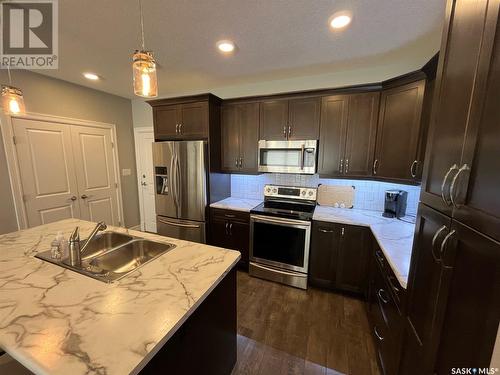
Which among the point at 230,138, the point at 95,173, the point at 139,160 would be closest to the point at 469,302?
the point at 230,138

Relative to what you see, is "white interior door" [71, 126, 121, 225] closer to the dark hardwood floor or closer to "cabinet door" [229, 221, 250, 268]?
"cabinet door" [229, 221, 250, 268]

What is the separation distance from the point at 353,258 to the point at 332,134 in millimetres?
1432

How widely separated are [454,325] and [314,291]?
1.88 m

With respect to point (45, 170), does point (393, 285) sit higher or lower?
lower

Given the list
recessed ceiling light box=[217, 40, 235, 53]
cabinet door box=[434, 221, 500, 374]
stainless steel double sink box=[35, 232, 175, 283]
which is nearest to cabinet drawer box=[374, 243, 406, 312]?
cabinet door box=[434, 221, 500, 374]

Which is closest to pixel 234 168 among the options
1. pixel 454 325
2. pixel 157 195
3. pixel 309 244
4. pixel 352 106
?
Answer: pixel 157 195

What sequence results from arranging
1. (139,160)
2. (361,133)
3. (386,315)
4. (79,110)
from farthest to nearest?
(139,160) < (79,110) < (361,133) < (386,315)

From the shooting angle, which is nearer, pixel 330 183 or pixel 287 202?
pixel 330 183

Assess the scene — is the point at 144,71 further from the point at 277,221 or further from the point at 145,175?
the point at 145,175

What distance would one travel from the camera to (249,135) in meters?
2.87

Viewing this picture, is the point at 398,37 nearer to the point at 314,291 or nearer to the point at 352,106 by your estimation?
the point at 352,106

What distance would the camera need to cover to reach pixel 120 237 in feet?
5.60

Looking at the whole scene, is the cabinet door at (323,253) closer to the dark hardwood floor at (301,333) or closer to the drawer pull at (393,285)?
the dark hardwood floor at (301,333)
